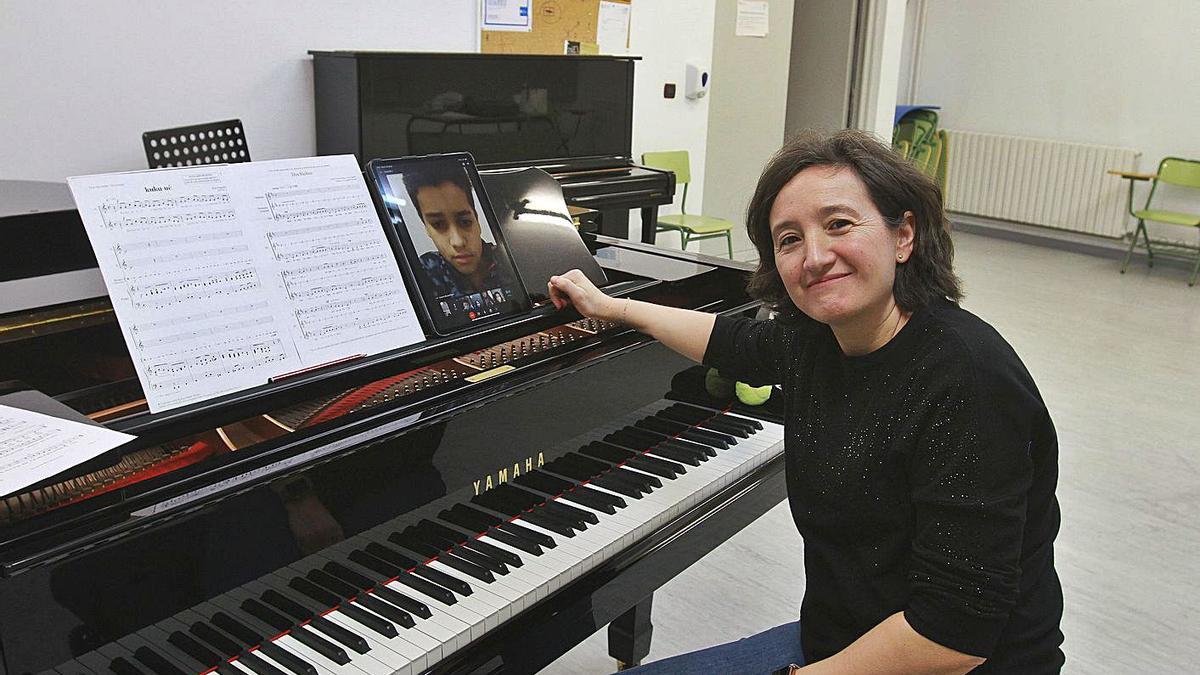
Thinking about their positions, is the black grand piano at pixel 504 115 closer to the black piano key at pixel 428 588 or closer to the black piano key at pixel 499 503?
the black piano key at pixel 499 503

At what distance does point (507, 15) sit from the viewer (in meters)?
4.50

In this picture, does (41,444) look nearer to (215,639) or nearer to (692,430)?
(215,639)

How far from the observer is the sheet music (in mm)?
1331

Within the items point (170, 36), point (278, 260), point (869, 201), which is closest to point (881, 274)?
point (869, 201)

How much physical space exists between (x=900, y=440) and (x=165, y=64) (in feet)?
9.95

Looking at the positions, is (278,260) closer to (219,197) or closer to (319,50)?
(219,197)

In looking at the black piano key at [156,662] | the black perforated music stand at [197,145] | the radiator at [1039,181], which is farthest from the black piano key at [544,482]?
the radiator at [1039,181]

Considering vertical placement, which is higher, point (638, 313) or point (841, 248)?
point (841, 248)

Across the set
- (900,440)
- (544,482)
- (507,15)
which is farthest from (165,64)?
(900,440)

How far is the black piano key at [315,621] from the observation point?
4.19 feet

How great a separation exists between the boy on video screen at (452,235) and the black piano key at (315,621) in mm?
561

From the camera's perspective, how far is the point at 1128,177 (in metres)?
7.12

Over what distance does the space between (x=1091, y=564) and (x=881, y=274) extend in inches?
91.9

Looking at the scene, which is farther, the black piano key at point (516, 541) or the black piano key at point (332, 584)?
the black piano key at point (516, 541)
